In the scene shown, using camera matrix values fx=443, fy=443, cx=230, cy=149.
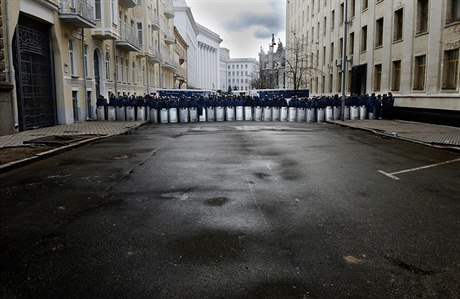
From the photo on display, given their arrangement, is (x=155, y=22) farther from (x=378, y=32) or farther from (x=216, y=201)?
(x=216, y=201)

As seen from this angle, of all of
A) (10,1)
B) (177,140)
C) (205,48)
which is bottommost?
(177,140)

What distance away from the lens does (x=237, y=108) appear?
29062mm

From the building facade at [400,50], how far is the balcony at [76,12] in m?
14.5

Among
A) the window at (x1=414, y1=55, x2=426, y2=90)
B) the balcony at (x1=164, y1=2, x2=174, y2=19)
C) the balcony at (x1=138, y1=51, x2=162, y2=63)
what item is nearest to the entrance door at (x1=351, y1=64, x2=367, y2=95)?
the window at (x1=414, y1=55, x2=426, y2=90)

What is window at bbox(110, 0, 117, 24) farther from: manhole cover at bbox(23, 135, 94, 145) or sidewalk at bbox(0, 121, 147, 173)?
manhole cover at bbox(23, 135, 94, 145)

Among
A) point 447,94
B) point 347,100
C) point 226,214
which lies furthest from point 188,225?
point 347,100

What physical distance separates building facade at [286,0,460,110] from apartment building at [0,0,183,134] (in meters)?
15.2

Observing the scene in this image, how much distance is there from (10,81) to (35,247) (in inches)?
555

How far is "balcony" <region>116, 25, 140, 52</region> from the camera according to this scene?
32.2 m

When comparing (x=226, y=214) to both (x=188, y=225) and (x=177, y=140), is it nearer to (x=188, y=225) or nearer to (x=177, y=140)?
(x=188, y=225)

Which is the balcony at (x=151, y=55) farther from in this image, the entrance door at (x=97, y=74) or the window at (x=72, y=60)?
the window at (x=72, y=60)

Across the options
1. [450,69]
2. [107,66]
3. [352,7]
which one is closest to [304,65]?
[352,7]

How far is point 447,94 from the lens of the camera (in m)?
21.2

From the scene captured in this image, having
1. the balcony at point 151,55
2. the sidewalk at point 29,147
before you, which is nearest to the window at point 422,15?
the sidewalk at point 29,147
